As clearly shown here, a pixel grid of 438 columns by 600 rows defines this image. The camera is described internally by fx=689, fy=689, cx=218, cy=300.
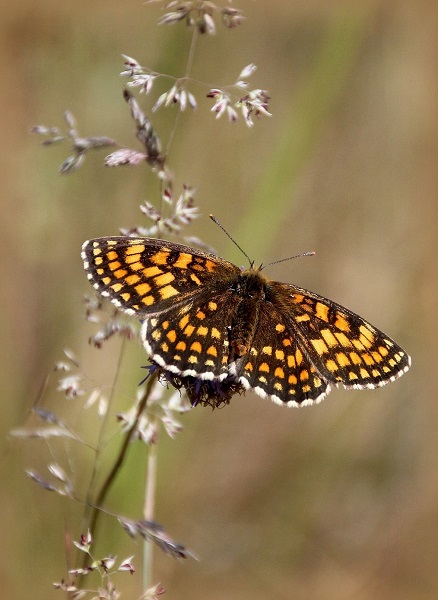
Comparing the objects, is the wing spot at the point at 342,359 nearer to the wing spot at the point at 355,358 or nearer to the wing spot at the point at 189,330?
the wing spot at the point at 355,358

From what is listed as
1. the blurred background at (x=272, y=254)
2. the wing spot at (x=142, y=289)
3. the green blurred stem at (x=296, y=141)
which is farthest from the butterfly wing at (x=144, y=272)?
the blurred background at (x=272, y=254)

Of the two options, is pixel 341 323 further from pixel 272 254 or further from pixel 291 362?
pixel 272 254

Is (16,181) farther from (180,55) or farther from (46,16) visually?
(180,55)

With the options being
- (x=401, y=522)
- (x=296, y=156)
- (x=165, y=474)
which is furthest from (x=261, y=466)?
(x=296, y=156)

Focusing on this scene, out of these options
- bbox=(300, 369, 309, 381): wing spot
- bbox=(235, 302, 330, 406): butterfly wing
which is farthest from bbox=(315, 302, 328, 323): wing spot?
bbox=(300, 369, 309, 381): wing spot

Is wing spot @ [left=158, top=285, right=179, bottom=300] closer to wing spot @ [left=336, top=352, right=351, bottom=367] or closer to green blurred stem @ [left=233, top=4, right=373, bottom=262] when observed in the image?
wing spot @ [left=336, top=352, right=351, bottom=367]

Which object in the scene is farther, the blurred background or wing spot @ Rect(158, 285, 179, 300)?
the blurred background

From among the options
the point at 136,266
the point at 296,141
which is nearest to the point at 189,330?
the point at 136,266
